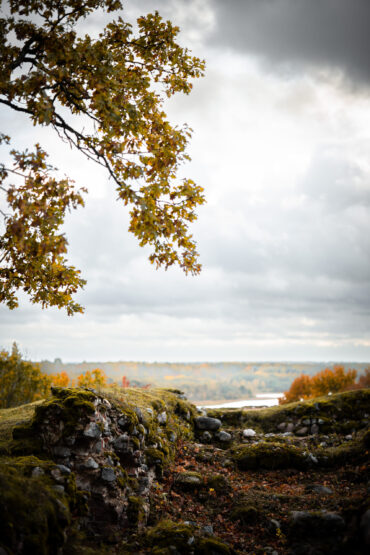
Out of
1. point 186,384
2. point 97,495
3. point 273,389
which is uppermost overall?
point 97,495

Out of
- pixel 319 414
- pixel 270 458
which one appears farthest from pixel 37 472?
pixel 319 414

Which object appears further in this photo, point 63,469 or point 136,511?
point 136,511

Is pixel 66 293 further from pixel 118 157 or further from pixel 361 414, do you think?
pixel 361 414

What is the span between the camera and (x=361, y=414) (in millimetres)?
12867

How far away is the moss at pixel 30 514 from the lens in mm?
4184

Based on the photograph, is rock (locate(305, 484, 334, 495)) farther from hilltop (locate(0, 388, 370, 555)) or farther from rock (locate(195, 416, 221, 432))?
rock (locate(195, 416, 221, 432))

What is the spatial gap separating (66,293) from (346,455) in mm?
9704

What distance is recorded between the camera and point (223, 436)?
1193cm

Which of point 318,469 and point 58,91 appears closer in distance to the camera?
point 58,91

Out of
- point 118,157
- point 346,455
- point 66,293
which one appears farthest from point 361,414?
point 118,157

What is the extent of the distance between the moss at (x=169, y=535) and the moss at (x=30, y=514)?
5.43 feet

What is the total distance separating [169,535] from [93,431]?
243 centimetres

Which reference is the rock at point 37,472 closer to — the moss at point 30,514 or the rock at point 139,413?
the moss at point 30,514

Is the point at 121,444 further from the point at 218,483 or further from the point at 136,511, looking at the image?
the point at 218,483
